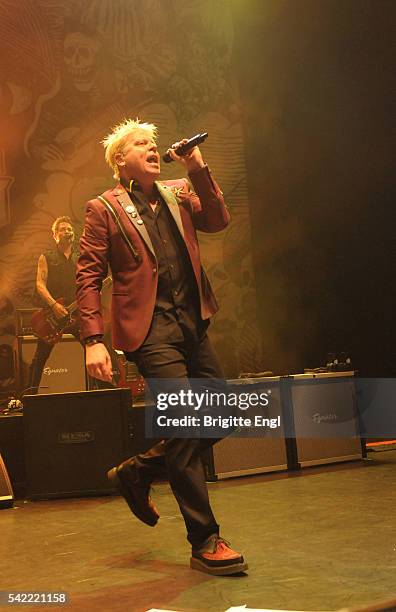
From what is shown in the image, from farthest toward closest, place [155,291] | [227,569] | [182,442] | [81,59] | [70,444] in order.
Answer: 1. [81,59]
2. [70,444]
3. [155,291]
4. [182,442]
5. [227,569]

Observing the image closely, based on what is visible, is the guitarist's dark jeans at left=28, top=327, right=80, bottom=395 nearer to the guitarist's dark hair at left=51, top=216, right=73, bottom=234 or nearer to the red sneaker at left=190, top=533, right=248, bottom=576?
the guitarist's dark hair at left=51, top=216, right=73, bottom=234

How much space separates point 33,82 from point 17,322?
208 centimetres

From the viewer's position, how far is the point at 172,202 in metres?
2.41

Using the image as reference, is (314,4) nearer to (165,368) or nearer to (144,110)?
(144,110)

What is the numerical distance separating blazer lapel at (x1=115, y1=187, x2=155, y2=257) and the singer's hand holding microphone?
22cm

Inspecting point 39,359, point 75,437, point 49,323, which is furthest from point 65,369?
point 75,437

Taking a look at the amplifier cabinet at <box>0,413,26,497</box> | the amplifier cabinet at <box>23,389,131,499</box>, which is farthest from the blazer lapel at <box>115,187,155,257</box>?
the amplifier cabinet at <box>0,413,26,497</box>

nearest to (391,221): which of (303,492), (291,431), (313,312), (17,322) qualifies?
(313,312)

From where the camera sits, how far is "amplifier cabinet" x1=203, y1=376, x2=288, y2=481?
3947mm

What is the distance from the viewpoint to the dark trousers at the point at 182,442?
84.4 inches

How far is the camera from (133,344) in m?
2.22

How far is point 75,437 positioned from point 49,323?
5.75 ft

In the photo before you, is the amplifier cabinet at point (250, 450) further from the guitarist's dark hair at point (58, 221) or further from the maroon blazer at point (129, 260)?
the guitarist's dark hair at point (58, 221)

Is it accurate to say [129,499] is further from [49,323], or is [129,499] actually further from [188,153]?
[49,323]
